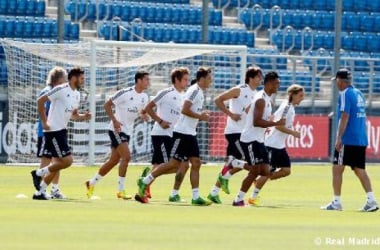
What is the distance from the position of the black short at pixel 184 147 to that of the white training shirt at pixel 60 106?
1.72 metres

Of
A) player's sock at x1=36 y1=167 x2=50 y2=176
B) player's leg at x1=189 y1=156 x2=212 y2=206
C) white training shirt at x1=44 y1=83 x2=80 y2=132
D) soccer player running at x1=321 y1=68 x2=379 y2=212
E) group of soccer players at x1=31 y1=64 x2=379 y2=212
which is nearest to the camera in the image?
soccer player running at x1=321 y1=68 x2=379 y2=212

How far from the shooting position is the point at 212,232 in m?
16.0

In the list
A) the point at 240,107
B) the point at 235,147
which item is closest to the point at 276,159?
the point at 235,147

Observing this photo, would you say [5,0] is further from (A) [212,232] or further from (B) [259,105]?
(A) [212,232]

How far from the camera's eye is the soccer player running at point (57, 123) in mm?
21641

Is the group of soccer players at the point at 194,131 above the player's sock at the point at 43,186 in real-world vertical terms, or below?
above

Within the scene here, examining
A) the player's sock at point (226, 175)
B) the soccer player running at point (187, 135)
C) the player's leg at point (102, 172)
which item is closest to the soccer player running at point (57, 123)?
Answer: the player's leg at point (102, 172)

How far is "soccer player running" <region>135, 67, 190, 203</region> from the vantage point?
22.3m

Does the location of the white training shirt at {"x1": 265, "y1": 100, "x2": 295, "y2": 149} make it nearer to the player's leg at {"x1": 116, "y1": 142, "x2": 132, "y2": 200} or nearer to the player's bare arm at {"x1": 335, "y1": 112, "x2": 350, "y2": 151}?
the player's leg at {"x1": 116, "y1": 142, "x2": 132, "y2": 200}

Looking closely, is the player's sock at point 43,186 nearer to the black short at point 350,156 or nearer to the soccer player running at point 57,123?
the soccer player running at point 57,123

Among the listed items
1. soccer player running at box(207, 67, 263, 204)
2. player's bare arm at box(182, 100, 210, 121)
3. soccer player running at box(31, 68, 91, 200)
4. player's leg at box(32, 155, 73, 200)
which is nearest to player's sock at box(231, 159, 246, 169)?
soccer player running at box(207, 67, 263, 204)

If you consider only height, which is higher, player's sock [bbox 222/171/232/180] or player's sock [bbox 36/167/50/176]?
player's sock [bbox 36/167/50/176]

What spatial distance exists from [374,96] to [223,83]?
5.81 m

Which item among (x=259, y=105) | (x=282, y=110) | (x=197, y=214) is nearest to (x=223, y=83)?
(x=282, y=110)
